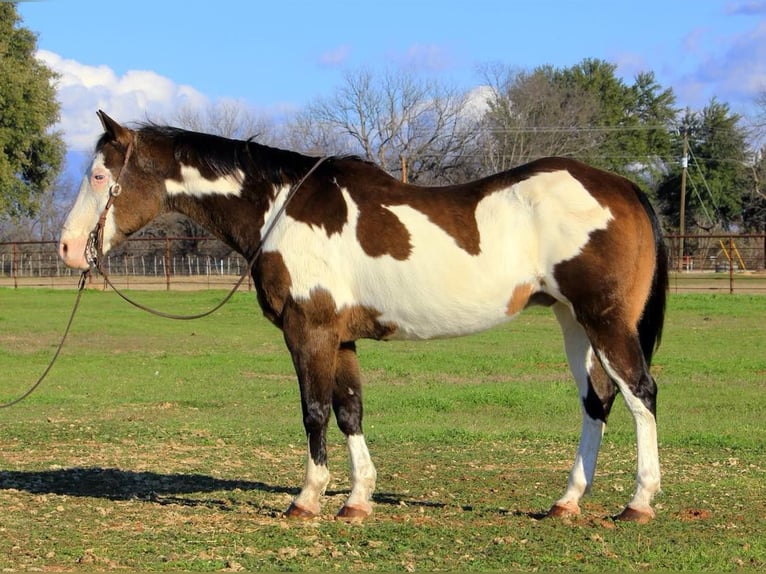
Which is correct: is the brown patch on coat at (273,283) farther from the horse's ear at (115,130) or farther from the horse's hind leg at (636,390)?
the horse's hind leg at (636,390)

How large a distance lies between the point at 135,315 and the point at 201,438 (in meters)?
17.0

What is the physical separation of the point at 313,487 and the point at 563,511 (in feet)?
5.07

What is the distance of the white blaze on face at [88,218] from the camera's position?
20.7ft

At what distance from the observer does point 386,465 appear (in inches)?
316

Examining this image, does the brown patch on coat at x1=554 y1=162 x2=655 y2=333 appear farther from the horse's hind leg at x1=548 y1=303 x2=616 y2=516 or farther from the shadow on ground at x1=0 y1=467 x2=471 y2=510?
the shadow on ground at x1=0 y1=467 x2=471 y2=510

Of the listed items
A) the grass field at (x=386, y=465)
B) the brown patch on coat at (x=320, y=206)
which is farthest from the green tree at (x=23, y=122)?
the brown patch on coat at (x=320, y=206)

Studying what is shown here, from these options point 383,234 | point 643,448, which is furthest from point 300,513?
point 643,448

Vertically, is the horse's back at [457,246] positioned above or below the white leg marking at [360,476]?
above

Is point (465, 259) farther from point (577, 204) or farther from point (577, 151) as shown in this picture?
point (577, 151)

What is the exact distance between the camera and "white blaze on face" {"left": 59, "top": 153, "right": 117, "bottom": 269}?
20.7 ft

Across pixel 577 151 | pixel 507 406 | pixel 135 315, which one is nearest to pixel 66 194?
pixel 577 151

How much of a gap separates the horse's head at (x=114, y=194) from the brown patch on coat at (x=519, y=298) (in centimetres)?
241

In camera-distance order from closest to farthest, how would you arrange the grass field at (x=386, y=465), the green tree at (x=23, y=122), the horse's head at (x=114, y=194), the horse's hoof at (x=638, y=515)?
the grass field at (x=386, y=465) < the horse's hoof at (x=638, y=515) < the horse's head at (x=114, y=194) < the green tree at (x=23, y=122)

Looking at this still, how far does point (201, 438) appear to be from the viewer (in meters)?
9.41
